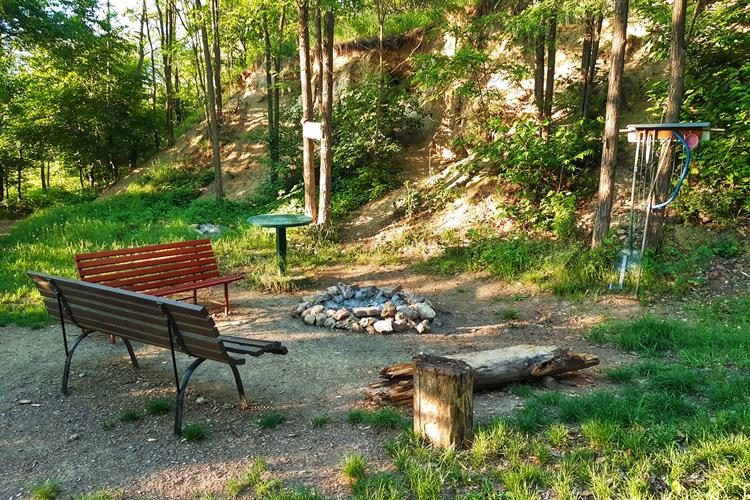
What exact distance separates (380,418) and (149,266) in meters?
4.16

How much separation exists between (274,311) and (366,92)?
8.99 metres

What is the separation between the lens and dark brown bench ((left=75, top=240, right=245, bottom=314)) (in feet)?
19.2

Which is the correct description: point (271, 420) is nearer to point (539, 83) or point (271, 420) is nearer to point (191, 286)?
point (191, 286)

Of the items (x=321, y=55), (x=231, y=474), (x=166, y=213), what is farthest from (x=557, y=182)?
(x=166, y=213)

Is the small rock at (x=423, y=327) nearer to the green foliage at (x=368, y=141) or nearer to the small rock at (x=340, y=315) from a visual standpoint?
the small rock at (x=340, y=315)

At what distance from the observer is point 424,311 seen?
247 inches

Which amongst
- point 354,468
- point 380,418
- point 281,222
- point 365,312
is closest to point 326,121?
point 281,222

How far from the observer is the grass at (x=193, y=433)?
3463 millimetres

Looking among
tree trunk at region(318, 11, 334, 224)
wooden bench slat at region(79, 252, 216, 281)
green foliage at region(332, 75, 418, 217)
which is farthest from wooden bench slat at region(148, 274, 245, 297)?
green foliage at region(332, 75, 418, 217)

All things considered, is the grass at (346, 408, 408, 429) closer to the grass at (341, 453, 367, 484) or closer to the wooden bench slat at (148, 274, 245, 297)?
the grass at (341, 453, 367, 484)

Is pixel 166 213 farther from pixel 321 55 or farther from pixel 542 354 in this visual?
pixel 542 354

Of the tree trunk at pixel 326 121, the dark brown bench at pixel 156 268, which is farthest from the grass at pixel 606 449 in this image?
the tree trunk at pixel 326 121

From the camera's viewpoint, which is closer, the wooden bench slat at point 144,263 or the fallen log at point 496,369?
the fallen log at point 496,369

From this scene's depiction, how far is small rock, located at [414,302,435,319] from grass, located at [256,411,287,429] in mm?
2800
